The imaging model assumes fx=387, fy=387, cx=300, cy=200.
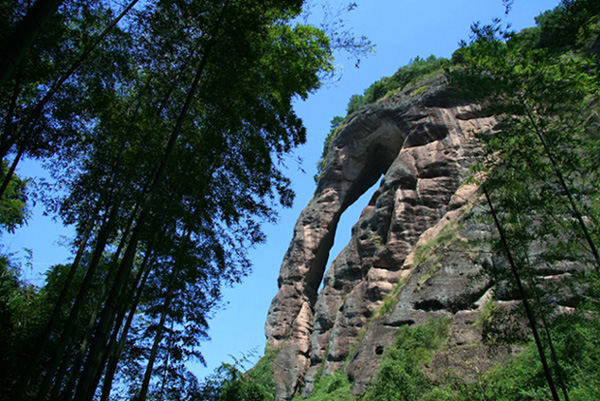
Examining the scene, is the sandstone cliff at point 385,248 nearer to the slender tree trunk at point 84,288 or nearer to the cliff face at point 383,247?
the cliff face at point 383,247

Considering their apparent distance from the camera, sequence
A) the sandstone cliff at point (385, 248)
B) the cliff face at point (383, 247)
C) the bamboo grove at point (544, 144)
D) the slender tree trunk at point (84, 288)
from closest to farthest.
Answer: the bamboo grove at point (544, 144), the slender tree trunk at point (84, 288), the sandstone cliff at point (385, 248), the cliff face at point (383, 247)

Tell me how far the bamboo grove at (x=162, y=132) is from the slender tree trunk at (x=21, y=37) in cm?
241

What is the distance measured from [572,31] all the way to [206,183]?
6.35 m

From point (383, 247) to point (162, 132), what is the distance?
15.5 meters

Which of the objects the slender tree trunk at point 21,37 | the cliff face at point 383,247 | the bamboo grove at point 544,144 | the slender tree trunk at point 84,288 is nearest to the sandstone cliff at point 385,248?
the cliff face at point 383,247

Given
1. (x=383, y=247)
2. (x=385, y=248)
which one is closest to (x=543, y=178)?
(x=385, y=248)

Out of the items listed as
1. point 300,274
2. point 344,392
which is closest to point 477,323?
point 344,392

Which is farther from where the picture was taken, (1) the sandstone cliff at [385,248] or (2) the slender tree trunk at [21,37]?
(1) the sandstone cliff at [385,248]

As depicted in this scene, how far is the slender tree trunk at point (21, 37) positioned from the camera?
2.55 meters

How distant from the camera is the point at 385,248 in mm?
20531

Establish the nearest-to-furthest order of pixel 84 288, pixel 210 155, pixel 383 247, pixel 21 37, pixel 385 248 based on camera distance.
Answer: pixel 21 37, pixel 84 288, pixel 210 155, pixel 385 248, pixel 383 247

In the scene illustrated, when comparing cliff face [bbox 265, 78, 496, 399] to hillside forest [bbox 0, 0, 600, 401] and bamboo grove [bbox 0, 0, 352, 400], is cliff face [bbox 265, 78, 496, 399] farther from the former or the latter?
bamboo grove [bbox 0, 0, 352, 400]

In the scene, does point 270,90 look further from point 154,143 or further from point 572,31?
point 572,31

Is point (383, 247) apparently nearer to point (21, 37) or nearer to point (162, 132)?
point (162, 132)
